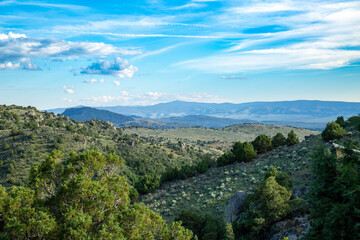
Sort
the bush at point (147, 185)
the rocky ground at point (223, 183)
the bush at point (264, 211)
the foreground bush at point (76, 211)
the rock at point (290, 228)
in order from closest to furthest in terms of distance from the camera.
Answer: the foreground bush at point (76, 211), the rock at point (290, 228), the bush at point (264, 211), the rocky ground at point (223, 183), the bush at point (147, 185)

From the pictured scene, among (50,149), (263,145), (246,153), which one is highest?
(263,145)

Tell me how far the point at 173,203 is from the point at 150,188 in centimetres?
1062

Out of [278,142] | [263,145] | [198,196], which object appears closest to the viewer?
[198,196]

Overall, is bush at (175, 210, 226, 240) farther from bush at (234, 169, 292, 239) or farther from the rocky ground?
the rocky ground

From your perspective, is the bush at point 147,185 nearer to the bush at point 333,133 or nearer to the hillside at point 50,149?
the hillside at point 50,149

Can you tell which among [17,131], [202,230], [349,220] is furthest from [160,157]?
[349,220]

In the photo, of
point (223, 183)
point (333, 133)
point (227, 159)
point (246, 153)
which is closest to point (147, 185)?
point (227, 159)

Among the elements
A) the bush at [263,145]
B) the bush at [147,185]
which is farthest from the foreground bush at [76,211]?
the bush at [263,145]

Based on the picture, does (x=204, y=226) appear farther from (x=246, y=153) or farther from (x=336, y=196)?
(x=246, y=153)

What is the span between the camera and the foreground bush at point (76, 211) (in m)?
11.7

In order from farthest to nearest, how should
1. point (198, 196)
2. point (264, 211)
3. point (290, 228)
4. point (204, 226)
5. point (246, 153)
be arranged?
point (246, 153) < point (198, 196) < point (204, 226) < point (264, 211) < point (290, 228)

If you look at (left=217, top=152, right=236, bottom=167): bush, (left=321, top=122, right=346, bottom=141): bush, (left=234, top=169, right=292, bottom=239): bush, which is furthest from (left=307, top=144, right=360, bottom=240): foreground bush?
Result: (left=217, top=152, right=236, bottom=167): bush

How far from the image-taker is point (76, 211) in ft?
40.4

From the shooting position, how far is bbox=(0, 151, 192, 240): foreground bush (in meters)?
11.7
